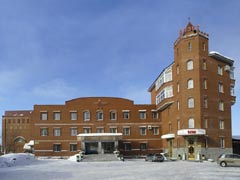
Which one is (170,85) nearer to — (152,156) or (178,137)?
(178,137)

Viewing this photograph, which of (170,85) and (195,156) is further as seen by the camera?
(170,85)

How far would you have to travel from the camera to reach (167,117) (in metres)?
64.1

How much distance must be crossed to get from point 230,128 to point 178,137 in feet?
27.1

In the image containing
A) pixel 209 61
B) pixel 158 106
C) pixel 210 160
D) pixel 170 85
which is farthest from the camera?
pixel 158 106

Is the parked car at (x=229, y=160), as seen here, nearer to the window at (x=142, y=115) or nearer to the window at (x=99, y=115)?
the window at (x=142, y=115)

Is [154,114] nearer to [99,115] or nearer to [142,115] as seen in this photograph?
[142,115]

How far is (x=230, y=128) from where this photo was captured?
58.2m

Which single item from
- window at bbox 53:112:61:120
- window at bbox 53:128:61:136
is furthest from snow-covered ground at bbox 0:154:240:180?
window at bbox 53:112:61:120

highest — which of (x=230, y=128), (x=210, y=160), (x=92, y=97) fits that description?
(x=92, y=97)

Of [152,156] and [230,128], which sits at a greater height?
[230,128]

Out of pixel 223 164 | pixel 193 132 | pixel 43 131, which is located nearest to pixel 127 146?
pixel 43 131

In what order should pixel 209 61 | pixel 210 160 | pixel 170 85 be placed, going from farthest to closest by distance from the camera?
pixel 170 85 → pixel 209 61 → pixel 210 160

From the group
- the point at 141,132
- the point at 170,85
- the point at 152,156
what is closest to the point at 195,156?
the point at 152,156

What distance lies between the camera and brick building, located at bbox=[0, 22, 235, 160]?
55000 mm
